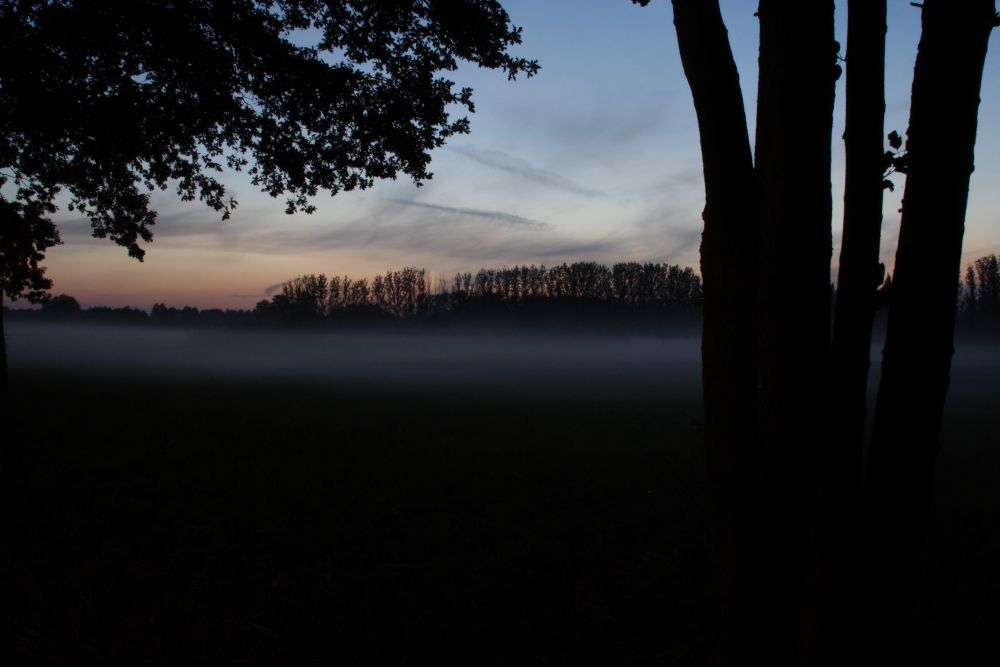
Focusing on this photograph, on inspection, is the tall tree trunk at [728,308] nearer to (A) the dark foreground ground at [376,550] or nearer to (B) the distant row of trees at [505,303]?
(A) the dark foreground ground at [376,550]

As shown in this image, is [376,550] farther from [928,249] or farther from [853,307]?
[928,249]

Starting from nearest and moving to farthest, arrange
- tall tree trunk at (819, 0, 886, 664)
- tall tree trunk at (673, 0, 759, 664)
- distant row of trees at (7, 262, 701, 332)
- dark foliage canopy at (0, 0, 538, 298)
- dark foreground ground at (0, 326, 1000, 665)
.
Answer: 1. tall tree trunk at (819, 0, 886, 664)
2. tall tree trunk at (673, 0, 759, 664)
3. dark foreground ground at (0, 326, 1000, 665)
4. dark foliage canopy at (0, 0, 538, 298)
5. distant row of trees at (7, 262, 701, 332)

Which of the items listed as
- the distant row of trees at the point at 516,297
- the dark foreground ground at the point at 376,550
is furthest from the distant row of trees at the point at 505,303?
the dark foreground ground at the point at 376,550

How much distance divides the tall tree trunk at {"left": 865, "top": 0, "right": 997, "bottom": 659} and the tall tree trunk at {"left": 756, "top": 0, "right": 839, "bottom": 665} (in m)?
0.32

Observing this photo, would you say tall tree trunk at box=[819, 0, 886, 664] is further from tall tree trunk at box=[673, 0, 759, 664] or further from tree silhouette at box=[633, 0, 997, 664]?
tall tree trunk at box=[673, 0, 759, 664]

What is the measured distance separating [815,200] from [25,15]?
966 cm

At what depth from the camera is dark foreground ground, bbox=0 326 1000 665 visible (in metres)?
3.72

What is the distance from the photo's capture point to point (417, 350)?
8850 centimetres

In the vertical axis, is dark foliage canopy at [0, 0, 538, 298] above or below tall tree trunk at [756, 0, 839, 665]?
above

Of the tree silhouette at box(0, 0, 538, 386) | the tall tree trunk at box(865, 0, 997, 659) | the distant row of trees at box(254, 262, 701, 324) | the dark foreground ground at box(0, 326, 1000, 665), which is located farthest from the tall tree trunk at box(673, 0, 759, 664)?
the distant row of trees at box(254, 262, 701, 324)

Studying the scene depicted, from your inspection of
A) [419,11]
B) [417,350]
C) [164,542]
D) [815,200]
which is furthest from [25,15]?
[417,350]

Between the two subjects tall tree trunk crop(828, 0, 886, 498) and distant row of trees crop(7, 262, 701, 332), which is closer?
tall tree trunk crop(828, 0, 886, 498)

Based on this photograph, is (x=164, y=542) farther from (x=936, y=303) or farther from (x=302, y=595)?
(x=936, y=303)

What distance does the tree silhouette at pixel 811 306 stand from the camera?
2.15m
